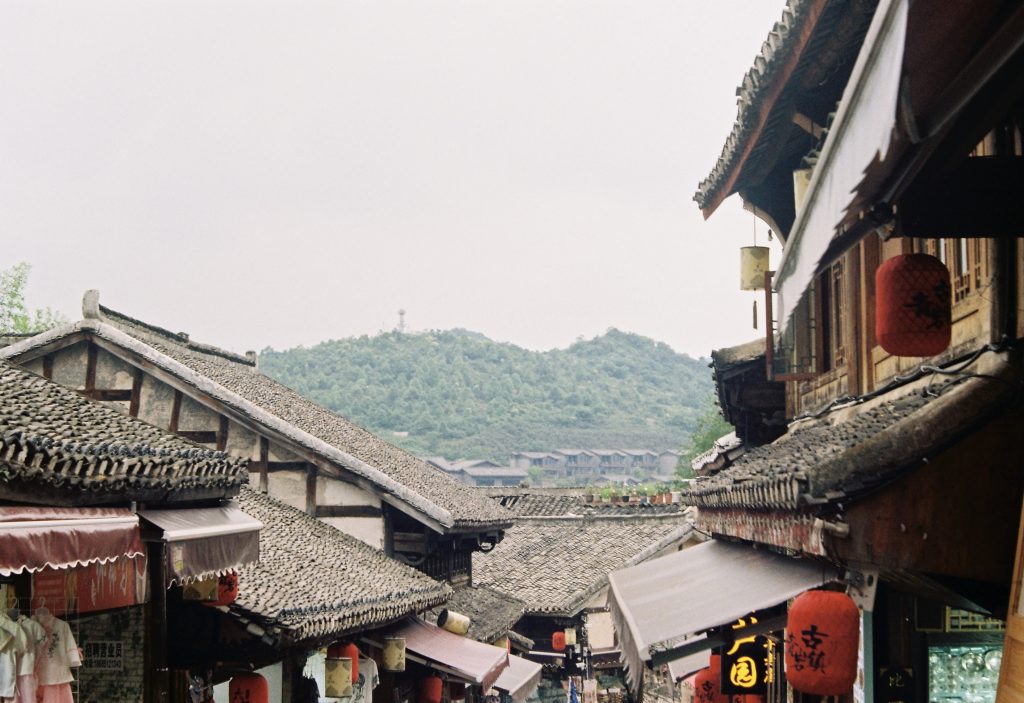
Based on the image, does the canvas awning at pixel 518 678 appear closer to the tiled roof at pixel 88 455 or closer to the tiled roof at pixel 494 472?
the tiled roof at pixel 88 455

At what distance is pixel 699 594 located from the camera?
1128 centimetres

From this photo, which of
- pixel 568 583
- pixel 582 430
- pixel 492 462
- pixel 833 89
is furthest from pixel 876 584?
pixel 582 430

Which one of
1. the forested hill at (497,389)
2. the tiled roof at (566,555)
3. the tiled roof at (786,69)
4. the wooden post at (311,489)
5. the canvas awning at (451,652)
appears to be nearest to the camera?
the tiled roof at (786,69)

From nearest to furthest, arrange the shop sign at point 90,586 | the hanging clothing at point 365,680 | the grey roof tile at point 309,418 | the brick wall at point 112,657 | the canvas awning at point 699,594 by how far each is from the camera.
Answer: the shop sign at point 90,586 < the canvas awning at point 699,594 < the brick wall at point 112,657 < the hanging clothing at point 365,680 < the grey roof tile at point 309,418

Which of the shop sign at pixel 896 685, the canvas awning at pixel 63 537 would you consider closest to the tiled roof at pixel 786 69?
the shop sign at pixel 896 685

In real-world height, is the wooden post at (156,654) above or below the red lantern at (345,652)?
above

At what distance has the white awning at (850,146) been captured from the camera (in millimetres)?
4059

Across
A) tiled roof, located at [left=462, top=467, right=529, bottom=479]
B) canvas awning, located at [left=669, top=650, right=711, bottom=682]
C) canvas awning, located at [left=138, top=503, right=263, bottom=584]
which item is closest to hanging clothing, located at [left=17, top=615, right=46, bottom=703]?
canvas awning, located at [left=138, top=503, right=263, bottom=584]

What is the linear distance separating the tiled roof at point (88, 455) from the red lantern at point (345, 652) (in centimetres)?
530

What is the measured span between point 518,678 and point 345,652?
39.2 ft

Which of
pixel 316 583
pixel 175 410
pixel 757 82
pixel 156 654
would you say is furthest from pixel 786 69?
pixel 175 410

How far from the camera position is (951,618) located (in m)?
8.52

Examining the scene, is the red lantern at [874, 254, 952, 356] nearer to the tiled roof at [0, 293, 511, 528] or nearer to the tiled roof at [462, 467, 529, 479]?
the tiled roof at [0, 293, 511, 528]

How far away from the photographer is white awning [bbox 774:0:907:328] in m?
4.06
